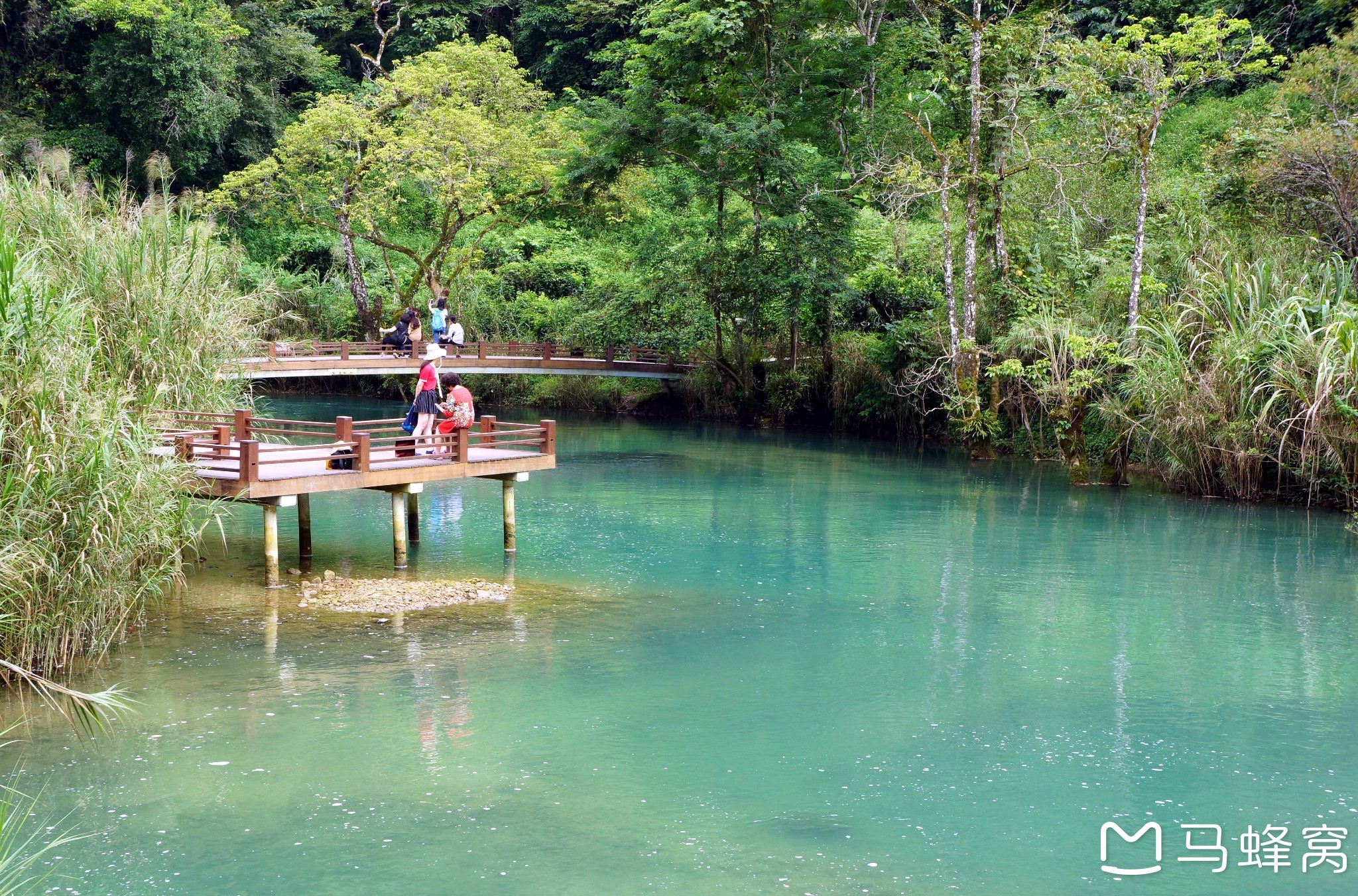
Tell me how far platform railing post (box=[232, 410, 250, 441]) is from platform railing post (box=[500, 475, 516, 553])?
131 inches

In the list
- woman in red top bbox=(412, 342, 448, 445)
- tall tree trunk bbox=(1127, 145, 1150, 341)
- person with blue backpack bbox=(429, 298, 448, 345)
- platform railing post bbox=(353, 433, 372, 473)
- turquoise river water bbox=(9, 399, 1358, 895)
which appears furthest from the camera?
person with blue backpack bbox=(429, 298, 448, 345)

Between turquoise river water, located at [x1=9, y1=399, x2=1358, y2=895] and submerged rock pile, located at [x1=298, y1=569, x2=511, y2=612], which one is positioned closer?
turquoise river water, located at [x1=9, y1=399, x2=1358, y2=895]

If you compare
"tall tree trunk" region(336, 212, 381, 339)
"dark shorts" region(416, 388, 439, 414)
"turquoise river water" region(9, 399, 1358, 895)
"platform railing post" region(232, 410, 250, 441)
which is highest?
"tall tree trunk" region(336, 212, 381, 339)

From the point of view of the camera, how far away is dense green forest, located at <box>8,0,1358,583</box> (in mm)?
21125

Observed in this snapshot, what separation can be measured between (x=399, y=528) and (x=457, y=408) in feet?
5.28

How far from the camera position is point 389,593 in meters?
14.0

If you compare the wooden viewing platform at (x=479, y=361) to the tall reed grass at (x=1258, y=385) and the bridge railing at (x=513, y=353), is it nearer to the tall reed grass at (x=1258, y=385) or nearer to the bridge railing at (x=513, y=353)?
the bridge railing at (x=513, y=353)

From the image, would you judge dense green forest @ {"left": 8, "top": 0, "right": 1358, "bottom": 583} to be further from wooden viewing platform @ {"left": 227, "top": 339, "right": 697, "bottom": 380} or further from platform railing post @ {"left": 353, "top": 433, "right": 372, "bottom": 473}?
platform railing post @ {"left": 353, "top": 433, "right": 372, "bottom": 473}

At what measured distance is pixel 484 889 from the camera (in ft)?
24.3

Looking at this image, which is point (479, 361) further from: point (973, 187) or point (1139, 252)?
point (1139, 252)

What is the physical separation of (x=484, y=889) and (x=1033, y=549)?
11.9 metres

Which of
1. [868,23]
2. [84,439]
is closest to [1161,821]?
[84,439]

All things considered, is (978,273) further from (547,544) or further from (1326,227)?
(547,544)

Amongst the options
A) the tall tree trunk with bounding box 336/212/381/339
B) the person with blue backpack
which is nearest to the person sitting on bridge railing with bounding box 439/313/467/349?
the person with blue backpack
